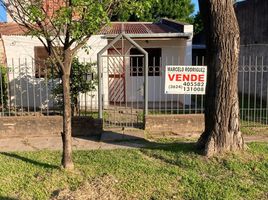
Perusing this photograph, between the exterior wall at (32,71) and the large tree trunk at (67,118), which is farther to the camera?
the exterior wall at (32,71)

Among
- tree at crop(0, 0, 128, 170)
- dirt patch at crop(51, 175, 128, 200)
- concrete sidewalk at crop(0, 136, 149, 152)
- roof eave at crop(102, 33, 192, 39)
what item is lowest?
dirt patch at crop(51, 175, 128, 200)

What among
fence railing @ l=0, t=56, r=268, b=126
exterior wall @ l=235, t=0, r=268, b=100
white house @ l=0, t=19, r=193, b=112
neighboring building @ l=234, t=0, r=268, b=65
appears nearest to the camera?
fence railing @ l=0, t=56, r=268, b=126

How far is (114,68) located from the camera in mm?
13586

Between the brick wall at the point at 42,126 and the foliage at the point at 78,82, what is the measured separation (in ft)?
5.83

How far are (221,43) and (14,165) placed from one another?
13.7 ft

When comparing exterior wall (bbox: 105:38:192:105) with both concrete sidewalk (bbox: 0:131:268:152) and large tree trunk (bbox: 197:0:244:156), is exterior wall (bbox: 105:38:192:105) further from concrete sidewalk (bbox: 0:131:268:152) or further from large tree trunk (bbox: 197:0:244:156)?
large tree trunk (bbox: 197:0:244:156)

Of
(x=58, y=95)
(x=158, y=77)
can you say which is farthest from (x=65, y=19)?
(x=158, y=77)

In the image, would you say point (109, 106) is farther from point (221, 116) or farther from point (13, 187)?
point (13, 187)

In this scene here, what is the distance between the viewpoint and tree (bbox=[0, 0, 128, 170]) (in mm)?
5125

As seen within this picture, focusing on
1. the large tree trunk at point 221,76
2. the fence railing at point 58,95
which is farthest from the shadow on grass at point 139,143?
the fence railing at point 58,95

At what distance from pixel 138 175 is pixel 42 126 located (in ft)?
11.9

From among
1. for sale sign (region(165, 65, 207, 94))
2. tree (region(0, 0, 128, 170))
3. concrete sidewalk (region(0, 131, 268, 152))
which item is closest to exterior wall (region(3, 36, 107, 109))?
concrete sidewalk (region(0, 131, 268, 152))

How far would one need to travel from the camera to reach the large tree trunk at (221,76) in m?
6.52

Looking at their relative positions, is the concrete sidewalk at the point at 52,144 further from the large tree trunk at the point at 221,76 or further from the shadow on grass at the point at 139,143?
the large tree trunk at the point at 221,76
